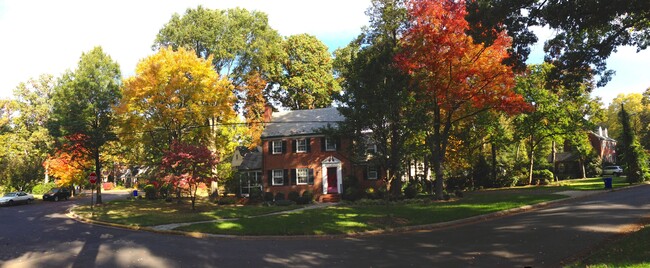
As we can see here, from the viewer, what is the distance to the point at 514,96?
24.7 metres

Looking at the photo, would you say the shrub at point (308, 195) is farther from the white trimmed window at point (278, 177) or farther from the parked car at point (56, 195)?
the parked car at point (56, 195)

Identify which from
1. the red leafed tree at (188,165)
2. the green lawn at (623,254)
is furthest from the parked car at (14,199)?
the green lawn at (623,254)

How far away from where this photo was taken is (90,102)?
32.5 meters

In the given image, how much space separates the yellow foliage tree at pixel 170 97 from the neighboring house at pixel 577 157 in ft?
144

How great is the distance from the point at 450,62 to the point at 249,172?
22.1 m

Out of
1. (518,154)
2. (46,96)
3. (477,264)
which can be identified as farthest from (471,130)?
(46,96)

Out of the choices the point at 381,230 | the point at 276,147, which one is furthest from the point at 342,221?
the point at 276,147

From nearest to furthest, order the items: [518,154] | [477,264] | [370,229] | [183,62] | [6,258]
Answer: [477,264] < [6,258] < [370,229] < [183,62] < [518,154]

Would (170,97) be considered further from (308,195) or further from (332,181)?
(332,181)

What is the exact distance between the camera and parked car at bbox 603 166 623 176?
167ft

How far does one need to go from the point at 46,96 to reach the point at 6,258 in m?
57.1

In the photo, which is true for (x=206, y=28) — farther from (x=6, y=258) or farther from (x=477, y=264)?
(x=477, y=264)

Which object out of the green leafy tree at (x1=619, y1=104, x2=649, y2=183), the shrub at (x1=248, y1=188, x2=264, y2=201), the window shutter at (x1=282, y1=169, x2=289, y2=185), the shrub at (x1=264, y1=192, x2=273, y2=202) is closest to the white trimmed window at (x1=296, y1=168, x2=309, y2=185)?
the window shutter at (x1=282, y1=169, x2=289, y2=185)

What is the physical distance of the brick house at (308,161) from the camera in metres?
32.4
